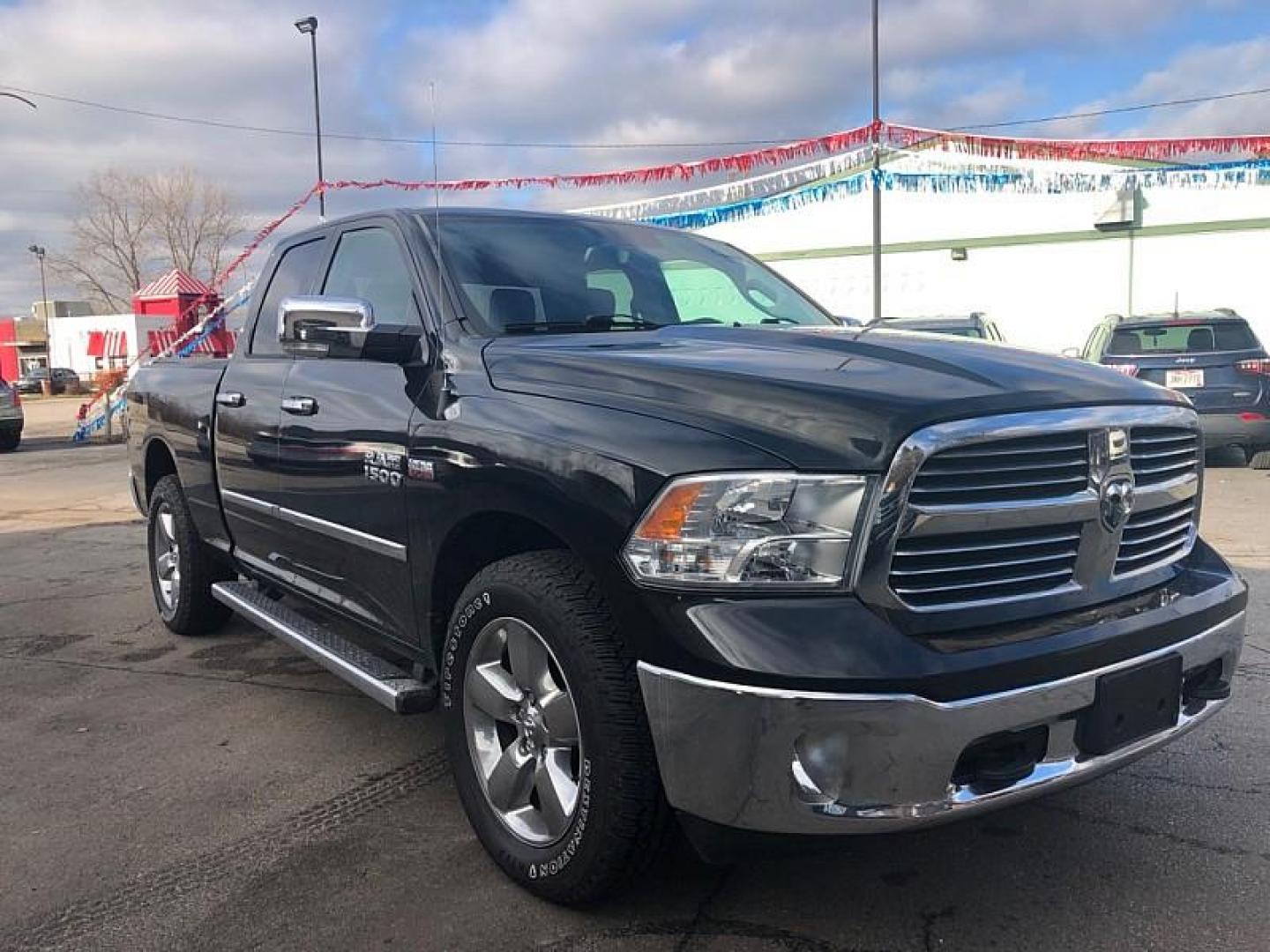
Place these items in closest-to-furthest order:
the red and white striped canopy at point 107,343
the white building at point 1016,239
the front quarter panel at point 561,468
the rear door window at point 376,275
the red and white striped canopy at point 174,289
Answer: the front quarter panel at point 561,468 → the rear door window at point 376,275 → the white building at point 1016,239 → the red and white striped canopy at point 174,289 → the red and white striped canopy at point 107,343

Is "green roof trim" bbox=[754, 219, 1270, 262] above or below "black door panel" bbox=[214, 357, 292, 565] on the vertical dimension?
above

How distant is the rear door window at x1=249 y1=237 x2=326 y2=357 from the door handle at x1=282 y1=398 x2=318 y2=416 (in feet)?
1.43

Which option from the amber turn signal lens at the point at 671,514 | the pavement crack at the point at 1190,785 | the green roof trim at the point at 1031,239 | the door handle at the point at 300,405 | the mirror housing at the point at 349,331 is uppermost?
the green roof trim at the point at 1031,239

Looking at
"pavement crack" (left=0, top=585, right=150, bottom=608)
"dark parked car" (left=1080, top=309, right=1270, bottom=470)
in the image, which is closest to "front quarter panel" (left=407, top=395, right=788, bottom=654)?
"pavement crack" (left=0, top=585, right=150, bottom=608)

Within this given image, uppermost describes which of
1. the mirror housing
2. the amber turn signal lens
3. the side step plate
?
the mirror housing

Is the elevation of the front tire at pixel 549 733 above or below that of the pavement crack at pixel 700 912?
above

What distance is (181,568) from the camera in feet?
17.4

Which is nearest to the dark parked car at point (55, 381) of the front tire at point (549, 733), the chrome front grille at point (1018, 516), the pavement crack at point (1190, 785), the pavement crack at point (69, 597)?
the pavement crack at point (69, 597)

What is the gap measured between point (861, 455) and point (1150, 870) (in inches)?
61.4

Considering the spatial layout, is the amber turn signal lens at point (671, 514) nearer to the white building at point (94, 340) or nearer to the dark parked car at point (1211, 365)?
the dark parked car at point (1211, 365)

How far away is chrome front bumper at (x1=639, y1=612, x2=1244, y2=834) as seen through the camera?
6.92 feet

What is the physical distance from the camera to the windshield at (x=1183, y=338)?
1071 cm

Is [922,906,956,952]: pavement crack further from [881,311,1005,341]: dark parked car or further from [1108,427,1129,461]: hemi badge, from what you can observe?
[881,311,1005,341]: dark parked car

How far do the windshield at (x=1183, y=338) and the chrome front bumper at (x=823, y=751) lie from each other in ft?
31.8
